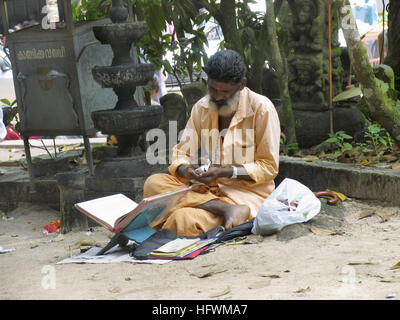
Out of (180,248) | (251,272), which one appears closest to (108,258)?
(180,248)

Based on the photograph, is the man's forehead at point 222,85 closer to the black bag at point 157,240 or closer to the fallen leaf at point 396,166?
the black bag at point 157,240

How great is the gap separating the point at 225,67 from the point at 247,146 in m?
0.60

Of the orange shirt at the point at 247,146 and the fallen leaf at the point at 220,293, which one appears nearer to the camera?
the fallen leaf at the point at 220,293

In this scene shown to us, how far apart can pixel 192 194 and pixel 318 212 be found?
89 centimetres

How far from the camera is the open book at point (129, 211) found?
4.03m

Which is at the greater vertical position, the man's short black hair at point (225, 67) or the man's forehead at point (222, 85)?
the man's short black hair at point (225, 67)

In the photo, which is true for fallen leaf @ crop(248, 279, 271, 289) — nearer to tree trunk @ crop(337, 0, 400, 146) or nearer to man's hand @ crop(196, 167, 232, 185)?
man's hand @ crop(196, 167, 232, 185)

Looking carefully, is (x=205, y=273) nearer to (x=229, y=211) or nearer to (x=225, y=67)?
(x=229, y=211)

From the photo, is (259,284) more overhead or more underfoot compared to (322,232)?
more overhead

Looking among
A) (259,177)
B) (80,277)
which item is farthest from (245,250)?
(80,277)

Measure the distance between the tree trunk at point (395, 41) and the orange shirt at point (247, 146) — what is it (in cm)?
255

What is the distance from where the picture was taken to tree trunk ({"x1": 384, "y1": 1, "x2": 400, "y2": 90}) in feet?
21.4

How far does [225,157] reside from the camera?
4.53m

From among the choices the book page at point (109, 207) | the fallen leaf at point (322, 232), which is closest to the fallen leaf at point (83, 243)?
the book page at point (109, 207)
